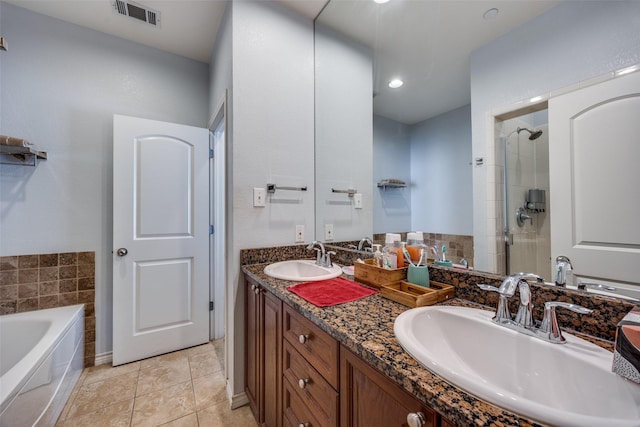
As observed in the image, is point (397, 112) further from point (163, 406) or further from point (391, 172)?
point (163, 406)

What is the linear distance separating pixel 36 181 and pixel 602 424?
115 inches

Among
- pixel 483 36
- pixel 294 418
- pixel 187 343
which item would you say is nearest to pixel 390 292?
pixel 294 418

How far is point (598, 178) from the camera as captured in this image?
0.70m

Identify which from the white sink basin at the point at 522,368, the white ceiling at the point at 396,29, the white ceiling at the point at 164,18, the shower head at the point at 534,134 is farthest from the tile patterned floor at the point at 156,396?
the white ceiling at the point at 164,18

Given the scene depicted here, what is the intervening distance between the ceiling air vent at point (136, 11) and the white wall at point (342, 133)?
121cm

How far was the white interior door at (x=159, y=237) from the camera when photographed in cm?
198

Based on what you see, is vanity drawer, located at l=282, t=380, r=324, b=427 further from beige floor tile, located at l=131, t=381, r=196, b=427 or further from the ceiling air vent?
the ceiling air vent

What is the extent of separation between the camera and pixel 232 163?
155 cm

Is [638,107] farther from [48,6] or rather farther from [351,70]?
[48,6]

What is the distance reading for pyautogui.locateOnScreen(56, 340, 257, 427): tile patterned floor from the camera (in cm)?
144

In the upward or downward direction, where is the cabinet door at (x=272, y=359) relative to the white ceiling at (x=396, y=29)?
downward

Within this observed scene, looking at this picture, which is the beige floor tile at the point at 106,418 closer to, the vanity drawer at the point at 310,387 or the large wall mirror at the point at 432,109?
the vanity drawer at the point at 310,387

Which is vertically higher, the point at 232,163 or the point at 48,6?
the point at 48,6

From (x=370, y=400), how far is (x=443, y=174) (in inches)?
37.2
